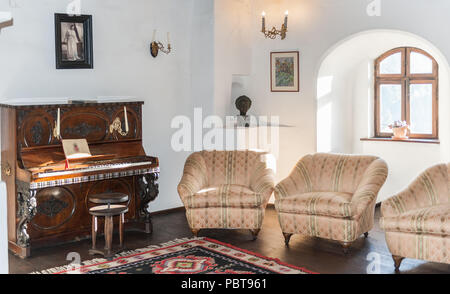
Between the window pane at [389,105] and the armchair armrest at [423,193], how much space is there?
2.65m

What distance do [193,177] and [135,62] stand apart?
170cm

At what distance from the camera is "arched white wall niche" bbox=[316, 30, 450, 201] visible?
23.8ft

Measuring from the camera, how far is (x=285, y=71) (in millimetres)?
7875

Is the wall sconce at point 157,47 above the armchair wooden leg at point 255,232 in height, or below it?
above

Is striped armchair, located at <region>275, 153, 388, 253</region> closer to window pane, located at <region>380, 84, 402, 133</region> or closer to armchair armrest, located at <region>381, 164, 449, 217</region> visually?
armchair armrest, located at <region>381, 164, 449, 217</region>

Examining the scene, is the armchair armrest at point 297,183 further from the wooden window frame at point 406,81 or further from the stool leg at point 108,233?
the wooden window frame at point 406,81

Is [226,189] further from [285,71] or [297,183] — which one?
[285,71]

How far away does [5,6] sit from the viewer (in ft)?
19.7

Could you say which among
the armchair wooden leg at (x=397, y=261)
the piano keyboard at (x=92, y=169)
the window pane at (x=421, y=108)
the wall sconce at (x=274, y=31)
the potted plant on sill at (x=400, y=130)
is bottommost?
the armchair wooden leg at (x=397, y=261)

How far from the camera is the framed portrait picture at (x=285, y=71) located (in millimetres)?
7777

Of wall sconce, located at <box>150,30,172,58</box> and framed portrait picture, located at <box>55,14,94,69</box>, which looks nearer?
framed portrait picture, located at <box>55,14,94,69</box>

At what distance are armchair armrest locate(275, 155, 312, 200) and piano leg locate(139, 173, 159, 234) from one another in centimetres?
145

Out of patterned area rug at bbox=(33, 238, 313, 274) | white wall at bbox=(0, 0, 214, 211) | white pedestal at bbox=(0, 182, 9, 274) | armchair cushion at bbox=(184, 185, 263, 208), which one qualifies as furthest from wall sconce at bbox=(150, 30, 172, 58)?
white pedestal at bbox=(0, 182, 9, 274)

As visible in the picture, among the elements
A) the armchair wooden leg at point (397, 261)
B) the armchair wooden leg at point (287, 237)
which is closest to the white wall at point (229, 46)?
the armchair wooden leg at point (287, 237)
